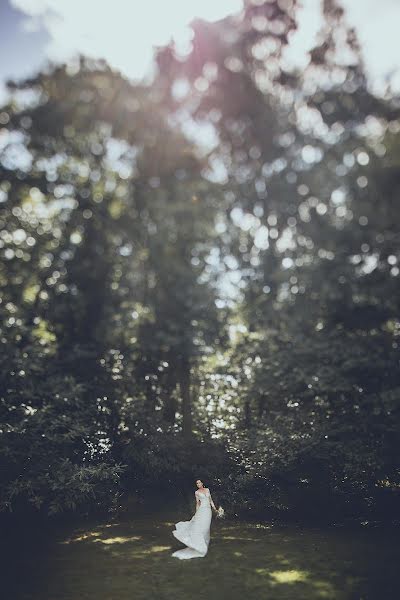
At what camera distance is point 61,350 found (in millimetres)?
17750

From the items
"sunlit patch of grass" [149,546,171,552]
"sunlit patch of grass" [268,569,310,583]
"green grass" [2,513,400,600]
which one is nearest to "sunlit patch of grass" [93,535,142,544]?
"green grass" [2,513,400,600]

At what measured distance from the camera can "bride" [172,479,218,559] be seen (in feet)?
39.2

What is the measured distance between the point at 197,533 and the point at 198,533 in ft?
0.09

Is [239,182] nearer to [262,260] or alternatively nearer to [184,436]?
[262,260]

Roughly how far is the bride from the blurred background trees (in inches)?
127

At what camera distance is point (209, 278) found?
20266 mm

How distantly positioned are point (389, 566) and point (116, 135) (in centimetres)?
1414

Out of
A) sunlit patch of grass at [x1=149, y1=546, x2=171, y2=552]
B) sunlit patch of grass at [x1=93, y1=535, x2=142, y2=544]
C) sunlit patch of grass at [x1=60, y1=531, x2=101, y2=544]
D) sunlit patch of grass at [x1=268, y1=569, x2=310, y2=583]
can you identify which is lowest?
sunlit patch of grass at [x1=268, y1=569, x2=310, y2=583]

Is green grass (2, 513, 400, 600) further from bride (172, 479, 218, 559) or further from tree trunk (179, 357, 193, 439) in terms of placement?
tree trunk (179, 357, 193, 439)

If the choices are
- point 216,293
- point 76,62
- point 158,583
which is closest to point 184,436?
point 216,293

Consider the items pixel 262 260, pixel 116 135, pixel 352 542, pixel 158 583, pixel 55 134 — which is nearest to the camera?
pixel 158 583

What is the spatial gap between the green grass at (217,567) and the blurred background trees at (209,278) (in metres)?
2.08

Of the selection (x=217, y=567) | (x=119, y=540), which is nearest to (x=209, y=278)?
(x=119, y=540)

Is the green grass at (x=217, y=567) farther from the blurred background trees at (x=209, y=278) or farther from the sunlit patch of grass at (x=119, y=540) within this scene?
the blurred background trees at (x=209, y=278)
